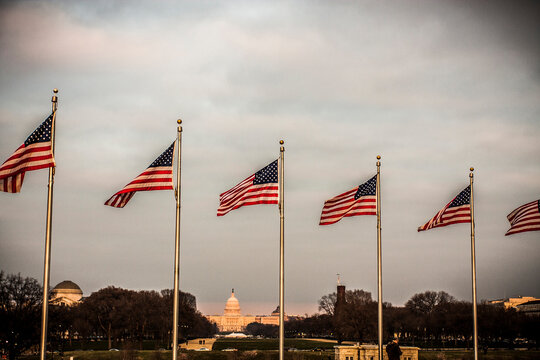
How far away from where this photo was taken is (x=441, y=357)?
7581cm

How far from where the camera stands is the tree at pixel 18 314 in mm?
78250

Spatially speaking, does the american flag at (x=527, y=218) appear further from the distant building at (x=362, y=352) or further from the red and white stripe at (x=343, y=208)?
the distant building at (x=362, y=352)

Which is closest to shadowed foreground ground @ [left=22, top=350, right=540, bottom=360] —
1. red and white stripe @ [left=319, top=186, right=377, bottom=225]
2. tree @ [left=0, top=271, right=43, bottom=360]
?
tree @ [left=0, top=271, right=43, bottom=360]

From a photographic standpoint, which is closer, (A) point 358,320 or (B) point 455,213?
(B) point 455,213

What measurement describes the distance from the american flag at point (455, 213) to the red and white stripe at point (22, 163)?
20.7 m

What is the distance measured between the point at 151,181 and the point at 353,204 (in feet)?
35.7

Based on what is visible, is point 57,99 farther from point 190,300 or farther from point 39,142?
point 190,300

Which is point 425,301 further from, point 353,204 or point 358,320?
point 353,204

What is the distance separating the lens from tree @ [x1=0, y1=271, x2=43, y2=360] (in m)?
78.2

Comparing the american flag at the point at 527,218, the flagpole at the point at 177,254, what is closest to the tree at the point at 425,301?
the american flag at the point at 527,218

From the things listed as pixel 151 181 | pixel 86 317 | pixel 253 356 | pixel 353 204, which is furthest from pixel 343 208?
pixel 86 317

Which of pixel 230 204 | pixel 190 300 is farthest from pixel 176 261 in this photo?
pixel 190 300

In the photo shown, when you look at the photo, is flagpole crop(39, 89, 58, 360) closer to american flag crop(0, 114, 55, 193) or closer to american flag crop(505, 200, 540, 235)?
american flag crop(0, 114, 55, 193)

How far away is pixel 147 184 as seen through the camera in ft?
100
